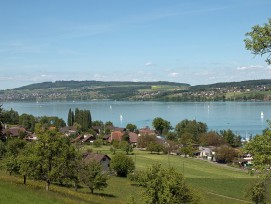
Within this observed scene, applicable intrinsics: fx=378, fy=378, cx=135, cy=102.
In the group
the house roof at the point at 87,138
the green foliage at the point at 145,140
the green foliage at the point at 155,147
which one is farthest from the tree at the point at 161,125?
the green foliage at the point at 155,147

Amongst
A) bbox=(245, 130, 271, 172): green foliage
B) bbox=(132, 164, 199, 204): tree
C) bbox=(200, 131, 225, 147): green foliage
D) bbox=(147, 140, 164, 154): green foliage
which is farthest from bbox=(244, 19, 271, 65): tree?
bbox=(200, 131, 225, 147): green foliage

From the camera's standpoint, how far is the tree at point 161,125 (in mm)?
132625

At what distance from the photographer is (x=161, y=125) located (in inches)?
5310

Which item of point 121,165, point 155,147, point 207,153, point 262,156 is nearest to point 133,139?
point 155,147

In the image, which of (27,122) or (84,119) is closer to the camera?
(27,122)

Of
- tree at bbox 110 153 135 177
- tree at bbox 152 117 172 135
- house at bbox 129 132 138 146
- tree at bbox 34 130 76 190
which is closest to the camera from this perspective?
tree at bbox 34 130 76 190

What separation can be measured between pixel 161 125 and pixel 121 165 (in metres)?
79.2

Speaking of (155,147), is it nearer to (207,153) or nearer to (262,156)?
(207,153)

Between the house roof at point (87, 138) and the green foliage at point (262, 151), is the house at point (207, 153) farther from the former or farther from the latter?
the green foliage at point (262, 151)

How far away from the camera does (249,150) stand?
9.43 m

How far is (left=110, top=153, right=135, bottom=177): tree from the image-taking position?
56531 millimetres

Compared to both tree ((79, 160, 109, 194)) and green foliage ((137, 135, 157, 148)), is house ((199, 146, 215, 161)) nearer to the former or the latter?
green foliage ((137, 135, 157, 148))

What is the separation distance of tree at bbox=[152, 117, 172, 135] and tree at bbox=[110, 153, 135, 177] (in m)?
75.2

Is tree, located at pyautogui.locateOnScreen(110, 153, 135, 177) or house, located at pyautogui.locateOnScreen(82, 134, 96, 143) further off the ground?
tree, located at pyautogui.locateOnScreen(110, 153, 135, 177)
